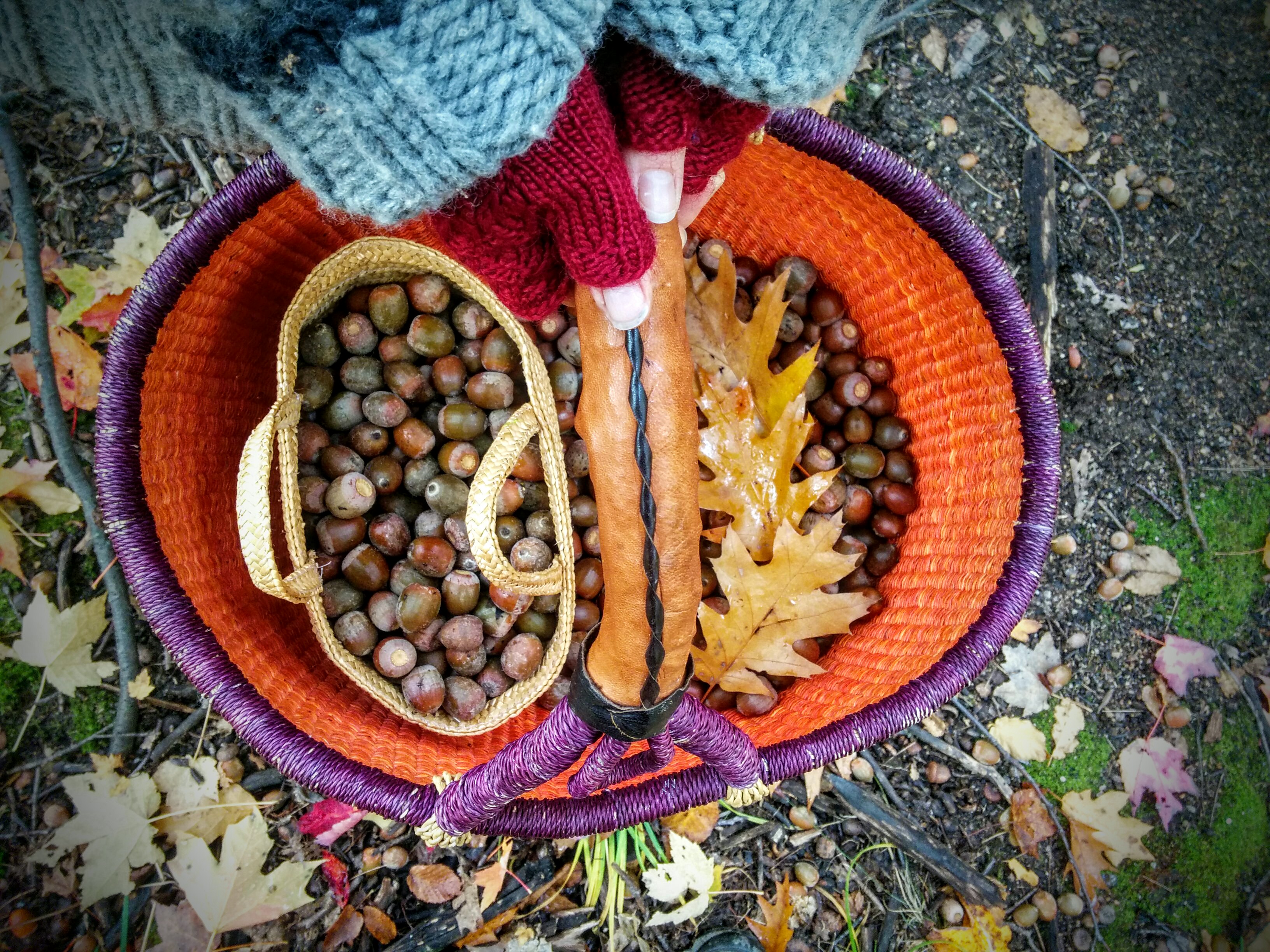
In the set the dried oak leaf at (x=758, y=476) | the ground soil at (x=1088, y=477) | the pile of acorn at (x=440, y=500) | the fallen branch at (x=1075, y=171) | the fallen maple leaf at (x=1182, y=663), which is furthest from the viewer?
the fallen branch at (x=1075, y=171)

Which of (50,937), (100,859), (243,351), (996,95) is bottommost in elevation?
(50,937)

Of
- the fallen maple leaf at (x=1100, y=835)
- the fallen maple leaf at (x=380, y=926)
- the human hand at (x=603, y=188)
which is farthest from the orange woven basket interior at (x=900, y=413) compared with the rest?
the fallen maple leaf at (x=1100, y=835)

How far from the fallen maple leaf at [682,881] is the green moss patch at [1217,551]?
1.32 meters

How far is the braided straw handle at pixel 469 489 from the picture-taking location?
134 cm

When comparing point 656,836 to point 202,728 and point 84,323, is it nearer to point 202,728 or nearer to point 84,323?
point 202,728

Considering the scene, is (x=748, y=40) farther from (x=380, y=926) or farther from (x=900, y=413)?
(x=380, y=926)

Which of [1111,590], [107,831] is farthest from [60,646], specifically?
[1111,590]

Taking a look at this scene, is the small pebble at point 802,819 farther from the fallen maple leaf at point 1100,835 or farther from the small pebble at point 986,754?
the fallen maple leaf at point 1100,835

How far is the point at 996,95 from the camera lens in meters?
2.14

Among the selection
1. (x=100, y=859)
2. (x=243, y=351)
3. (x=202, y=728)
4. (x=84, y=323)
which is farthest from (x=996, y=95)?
(x=100, y=859)

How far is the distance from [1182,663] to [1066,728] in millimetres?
356

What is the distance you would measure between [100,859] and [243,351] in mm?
1080

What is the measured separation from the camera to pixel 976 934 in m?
1.79

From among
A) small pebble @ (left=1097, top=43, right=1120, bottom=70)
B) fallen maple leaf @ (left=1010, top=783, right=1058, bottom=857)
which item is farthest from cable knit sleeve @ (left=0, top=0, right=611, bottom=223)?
small pebble @ (left=1097, top=43, right=1120, bottom=70)
